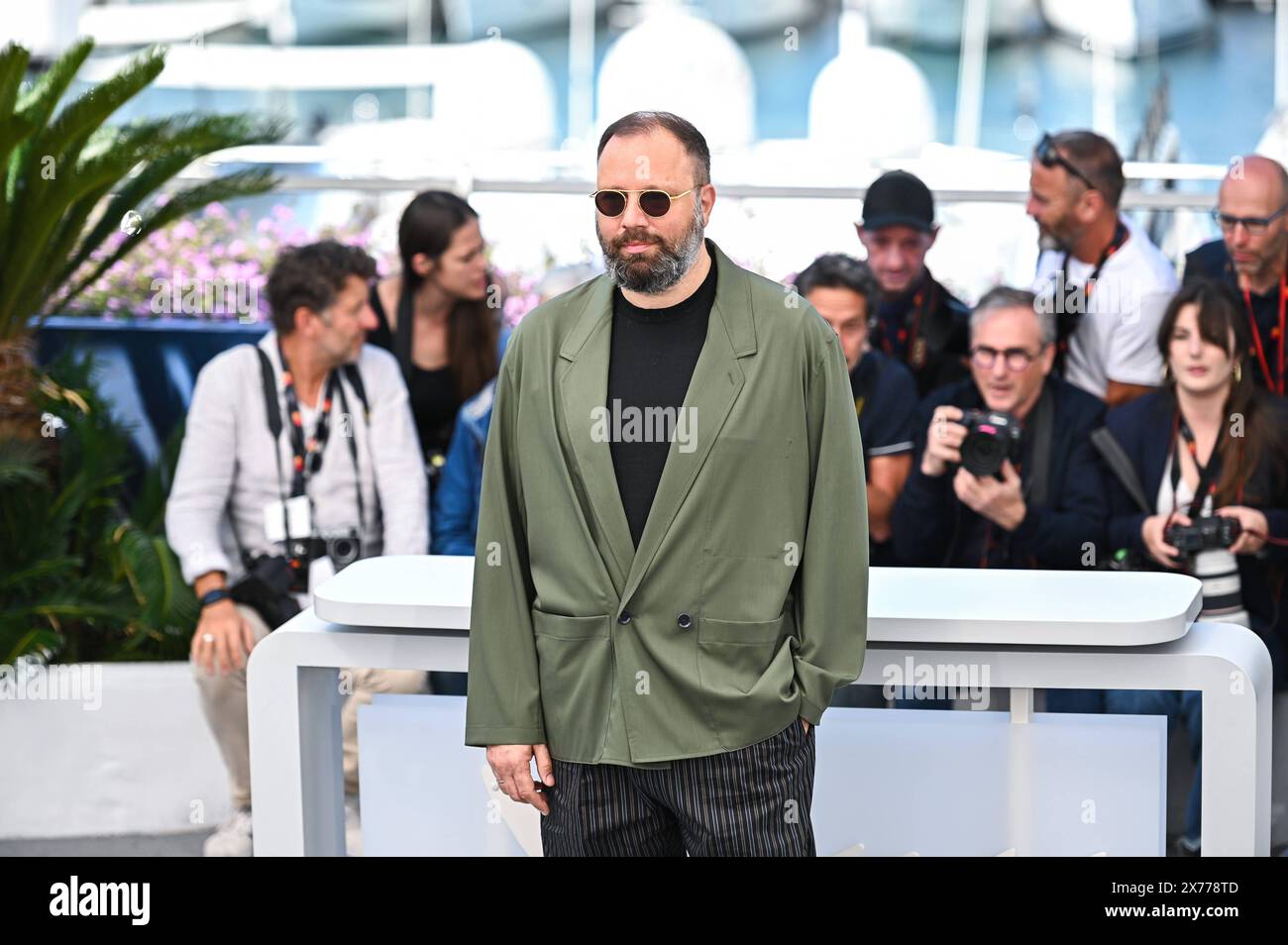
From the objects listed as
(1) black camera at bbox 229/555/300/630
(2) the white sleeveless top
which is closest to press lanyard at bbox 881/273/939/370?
(2) the white sleeveless top

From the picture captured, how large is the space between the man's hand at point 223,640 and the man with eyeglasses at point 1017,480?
1.83 meters

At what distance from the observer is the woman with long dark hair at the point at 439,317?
5.00m

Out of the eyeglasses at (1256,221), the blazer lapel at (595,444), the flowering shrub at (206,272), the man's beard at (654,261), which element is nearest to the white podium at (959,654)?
the blazer lapel at (595,444)

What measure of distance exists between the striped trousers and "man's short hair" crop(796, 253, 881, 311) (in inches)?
82.3

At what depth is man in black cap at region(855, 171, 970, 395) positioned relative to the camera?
487cm

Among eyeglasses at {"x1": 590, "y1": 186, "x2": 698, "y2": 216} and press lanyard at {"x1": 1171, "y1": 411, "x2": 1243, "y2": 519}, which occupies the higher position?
eyeglasses at {"x1": 590, "y1": 186, "x2": 698, "y2": 216}

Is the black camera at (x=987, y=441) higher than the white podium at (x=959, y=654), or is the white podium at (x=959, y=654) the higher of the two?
the black camera at (x=987, y=441)

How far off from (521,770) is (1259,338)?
117 inches

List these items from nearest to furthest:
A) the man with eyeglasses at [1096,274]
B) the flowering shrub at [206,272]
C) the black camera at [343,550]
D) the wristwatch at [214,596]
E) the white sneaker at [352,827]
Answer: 1. the white sneaker at [352,827]
2. the wristwatch at [214,596]
3. the black camera at [343,550]
4. the man with eyeglasses at [1096,274]
5. the flowering shrub at [206,272]

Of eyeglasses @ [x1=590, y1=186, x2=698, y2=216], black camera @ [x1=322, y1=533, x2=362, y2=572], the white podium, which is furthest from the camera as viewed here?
black camera @ [x1=322, y1=533, x2=362, y2=572]

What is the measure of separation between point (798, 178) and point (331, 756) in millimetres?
3929

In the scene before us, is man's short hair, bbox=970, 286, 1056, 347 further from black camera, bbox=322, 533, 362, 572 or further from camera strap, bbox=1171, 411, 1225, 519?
black camera, bbox=322, 533, 362, 572

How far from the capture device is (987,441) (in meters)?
4.34

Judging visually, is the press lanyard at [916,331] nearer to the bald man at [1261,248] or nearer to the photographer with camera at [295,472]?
the bald man at [1261,248]
